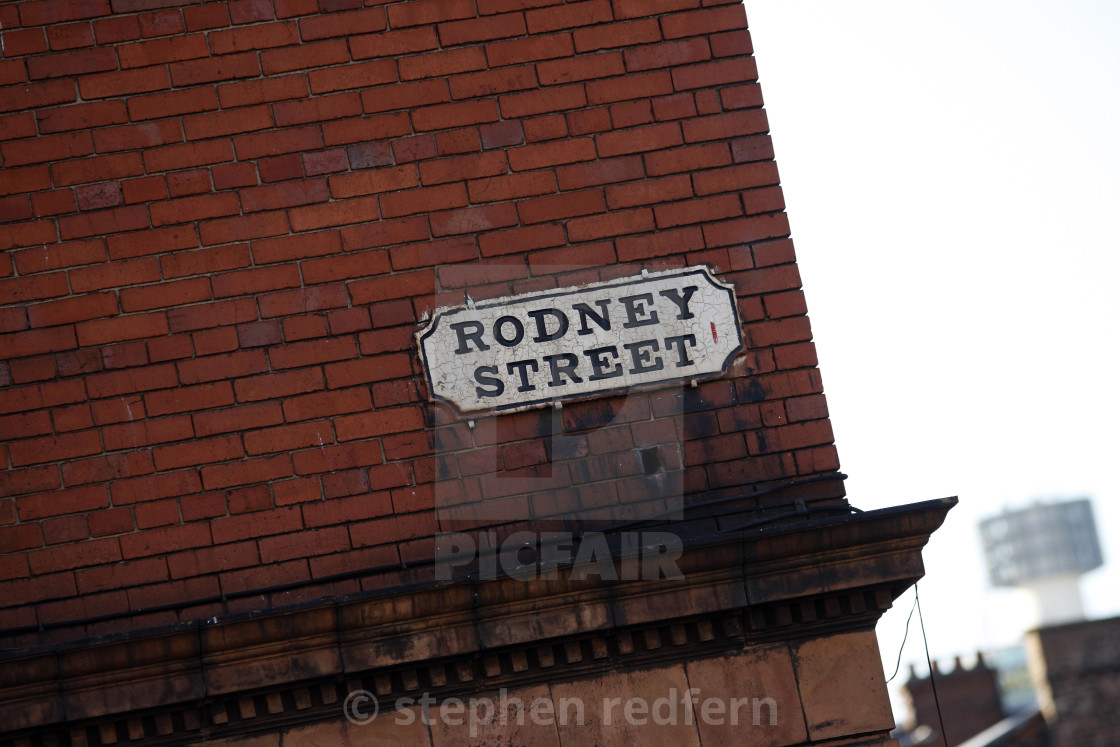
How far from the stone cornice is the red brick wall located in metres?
0.36

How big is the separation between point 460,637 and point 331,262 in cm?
190

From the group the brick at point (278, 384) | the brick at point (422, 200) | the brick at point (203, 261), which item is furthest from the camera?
the brick at point (422, 200)

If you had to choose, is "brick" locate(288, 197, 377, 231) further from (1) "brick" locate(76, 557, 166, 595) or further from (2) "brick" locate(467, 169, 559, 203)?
(1) "brick" locate(76, 557, 166, 595)

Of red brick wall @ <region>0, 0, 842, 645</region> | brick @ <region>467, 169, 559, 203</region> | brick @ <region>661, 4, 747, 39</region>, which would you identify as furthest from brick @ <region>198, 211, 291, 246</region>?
brick @ <region>661, 4, 747, 39</region>

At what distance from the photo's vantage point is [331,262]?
5.65 meters

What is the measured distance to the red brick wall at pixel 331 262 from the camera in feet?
17.7

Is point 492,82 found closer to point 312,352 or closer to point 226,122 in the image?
point 226,122

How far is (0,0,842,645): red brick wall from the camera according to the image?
17.7 ft

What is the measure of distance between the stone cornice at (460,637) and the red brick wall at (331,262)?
1.17ft

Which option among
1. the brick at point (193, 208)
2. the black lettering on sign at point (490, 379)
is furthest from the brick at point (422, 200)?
the black lettering on sign at point (490, 379)

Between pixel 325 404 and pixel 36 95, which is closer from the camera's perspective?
pixel 325 404

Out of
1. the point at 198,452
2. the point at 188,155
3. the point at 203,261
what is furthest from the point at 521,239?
the point at 198,452

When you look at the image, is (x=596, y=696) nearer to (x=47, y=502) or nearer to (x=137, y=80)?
(x=47, y=502)

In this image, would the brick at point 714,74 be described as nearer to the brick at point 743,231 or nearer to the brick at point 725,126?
the brick at point 725,126
